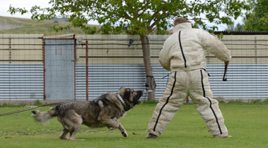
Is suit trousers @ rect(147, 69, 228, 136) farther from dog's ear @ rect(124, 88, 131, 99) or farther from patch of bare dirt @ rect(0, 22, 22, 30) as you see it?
patch of bare dirt @ rect(0, 22, 22, 30)

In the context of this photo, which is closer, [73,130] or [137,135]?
[73,130]

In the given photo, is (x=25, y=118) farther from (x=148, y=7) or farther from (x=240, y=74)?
(x=240, y=74)

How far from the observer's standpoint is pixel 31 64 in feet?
64.2

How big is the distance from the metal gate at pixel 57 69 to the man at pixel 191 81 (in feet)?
39.5

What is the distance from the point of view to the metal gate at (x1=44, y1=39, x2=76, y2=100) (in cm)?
1939

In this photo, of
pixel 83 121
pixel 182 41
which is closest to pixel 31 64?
pixel 83 121

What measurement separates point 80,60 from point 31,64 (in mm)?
2265

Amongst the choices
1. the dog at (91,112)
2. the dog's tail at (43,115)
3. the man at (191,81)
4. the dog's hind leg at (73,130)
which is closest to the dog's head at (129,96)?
the dog at (91,112)

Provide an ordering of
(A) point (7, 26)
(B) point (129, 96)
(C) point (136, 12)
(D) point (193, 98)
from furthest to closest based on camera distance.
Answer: (A) point (7, 26) → (C) point (136, 12) → (B) point (129, 96) → (D) point (193, 98)

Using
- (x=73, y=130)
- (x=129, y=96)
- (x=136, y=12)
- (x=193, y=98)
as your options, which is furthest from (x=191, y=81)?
(x=136, y=12)

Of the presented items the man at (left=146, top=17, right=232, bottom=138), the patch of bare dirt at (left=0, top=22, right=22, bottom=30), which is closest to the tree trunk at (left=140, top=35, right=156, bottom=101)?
the man at (left=146, top=17, right=232, bottom=138)

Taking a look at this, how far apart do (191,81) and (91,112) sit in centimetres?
209

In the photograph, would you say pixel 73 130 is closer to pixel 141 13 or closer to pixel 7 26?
pixel 141 13

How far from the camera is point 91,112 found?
829 centimetres
